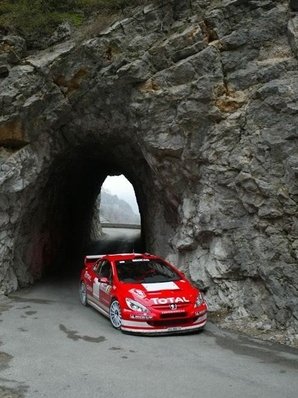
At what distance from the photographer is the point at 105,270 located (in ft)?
39.6

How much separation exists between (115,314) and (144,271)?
1650mm

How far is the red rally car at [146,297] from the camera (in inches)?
377

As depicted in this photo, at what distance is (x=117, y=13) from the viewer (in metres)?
15.1

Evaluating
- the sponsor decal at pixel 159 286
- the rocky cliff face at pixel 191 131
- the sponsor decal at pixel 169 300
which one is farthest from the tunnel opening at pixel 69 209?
the sponsor decal at pixel 169 300

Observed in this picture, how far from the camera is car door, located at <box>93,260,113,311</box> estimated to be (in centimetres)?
1097

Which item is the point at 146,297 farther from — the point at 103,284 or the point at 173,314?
the point at 103,284

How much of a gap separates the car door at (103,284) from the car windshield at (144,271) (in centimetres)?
32

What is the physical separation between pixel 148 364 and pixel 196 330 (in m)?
2.72

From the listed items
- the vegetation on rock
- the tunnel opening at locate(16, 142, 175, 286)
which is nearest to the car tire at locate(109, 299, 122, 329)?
the tunnel opening at locate(16, 142, 175, 286)

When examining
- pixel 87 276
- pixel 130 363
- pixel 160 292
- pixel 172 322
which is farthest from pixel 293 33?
pixel 130 363

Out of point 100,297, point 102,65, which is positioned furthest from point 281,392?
point 102,65

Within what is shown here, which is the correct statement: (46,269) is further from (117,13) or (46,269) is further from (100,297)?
(117,13)

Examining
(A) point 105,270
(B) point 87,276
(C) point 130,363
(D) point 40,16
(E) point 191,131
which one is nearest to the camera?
(C) point 130,363

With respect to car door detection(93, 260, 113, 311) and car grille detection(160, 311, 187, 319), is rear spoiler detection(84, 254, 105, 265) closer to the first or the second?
car door detection(93, 260, 113, 311)
